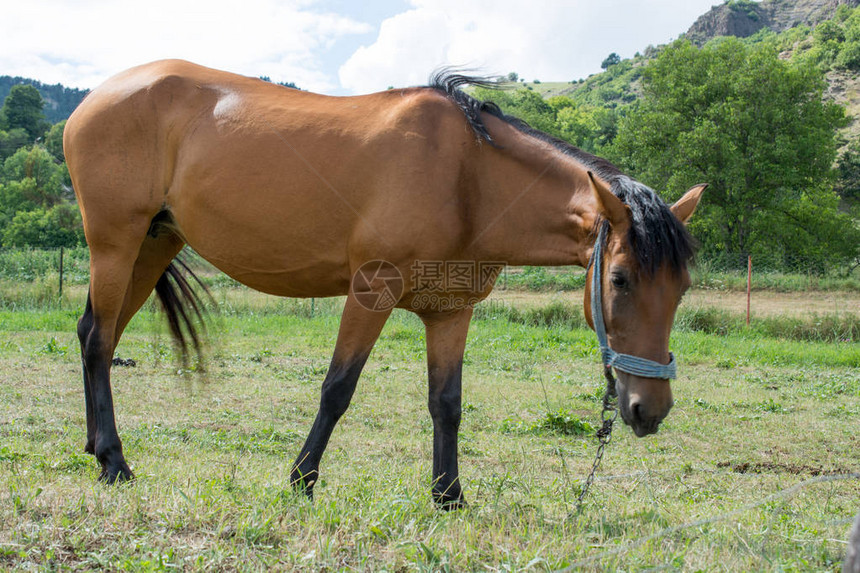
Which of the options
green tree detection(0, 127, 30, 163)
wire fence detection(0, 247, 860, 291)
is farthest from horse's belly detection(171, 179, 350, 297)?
green tree detection(0, 127, 30, 163)

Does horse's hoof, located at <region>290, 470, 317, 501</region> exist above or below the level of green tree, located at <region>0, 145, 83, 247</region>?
below

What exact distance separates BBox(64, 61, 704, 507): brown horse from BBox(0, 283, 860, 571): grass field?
483 mm

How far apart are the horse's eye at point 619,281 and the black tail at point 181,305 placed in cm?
319

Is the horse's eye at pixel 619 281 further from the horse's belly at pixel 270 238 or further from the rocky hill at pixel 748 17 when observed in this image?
the rocky hill at pixel 748 17

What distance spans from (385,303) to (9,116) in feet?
264

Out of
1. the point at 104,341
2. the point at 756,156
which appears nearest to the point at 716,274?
the point at 756,156

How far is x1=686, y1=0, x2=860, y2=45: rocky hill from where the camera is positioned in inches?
4737

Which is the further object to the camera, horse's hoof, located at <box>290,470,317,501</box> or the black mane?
horse's hoof, located at <box>290,470,317,501</box>

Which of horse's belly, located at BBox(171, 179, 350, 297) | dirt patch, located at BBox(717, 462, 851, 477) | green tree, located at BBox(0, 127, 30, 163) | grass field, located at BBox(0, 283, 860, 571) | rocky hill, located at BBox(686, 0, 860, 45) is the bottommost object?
dirt patch, located at BBox(717, 462, 851, 477)

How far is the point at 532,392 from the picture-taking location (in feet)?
24.5

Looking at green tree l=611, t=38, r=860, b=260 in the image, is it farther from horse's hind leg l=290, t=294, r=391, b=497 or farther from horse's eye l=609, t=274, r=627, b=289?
horse's hind leg l=290, t=294, r=391, b=497

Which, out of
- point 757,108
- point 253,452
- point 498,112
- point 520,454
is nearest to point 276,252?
point 498,112

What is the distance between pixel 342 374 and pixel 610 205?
1.60m

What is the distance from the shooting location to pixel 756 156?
28.9 metres
